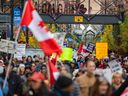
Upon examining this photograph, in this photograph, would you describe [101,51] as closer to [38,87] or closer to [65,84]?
[38,87]

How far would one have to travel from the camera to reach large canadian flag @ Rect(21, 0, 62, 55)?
11648mm

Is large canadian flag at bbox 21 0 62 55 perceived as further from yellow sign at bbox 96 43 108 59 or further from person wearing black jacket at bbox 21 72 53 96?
yellow sign at bbox 96 43 108 59

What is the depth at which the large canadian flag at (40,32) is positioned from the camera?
1165 centimetres

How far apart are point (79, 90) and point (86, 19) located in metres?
27.3

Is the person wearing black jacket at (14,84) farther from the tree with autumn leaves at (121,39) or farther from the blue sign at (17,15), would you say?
the tree with autumn leaves at (121,39)

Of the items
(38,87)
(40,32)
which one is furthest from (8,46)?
(38,87)

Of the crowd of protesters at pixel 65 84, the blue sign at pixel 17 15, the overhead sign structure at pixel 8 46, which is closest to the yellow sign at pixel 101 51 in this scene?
the blue sign at pixel 17 15

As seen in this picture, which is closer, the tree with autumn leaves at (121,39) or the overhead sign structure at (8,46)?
the overhead sign structure at (8,46)

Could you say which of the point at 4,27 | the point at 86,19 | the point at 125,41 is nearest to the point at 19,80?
the point at 86,19

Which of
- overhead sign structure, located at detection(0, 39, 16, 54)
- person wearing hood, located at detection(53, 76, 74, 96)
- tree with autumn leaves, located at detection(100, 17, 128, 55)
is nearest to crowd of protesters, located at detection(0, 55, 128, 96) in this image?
person wearing hood, located at detection(53, 76, 74, 96)

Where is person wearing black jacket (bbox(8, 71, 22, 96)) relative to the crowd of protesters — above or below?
below

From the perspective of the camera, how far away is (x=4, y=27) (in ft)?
141

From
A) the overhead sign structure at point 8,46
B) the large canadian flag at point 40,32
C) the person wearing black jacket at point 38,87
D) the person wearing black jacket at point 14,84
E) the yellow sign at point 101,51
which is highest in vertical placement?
the large canadian flag at point 40,32

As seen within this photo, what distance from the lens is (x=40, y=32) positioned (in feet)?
39.6
